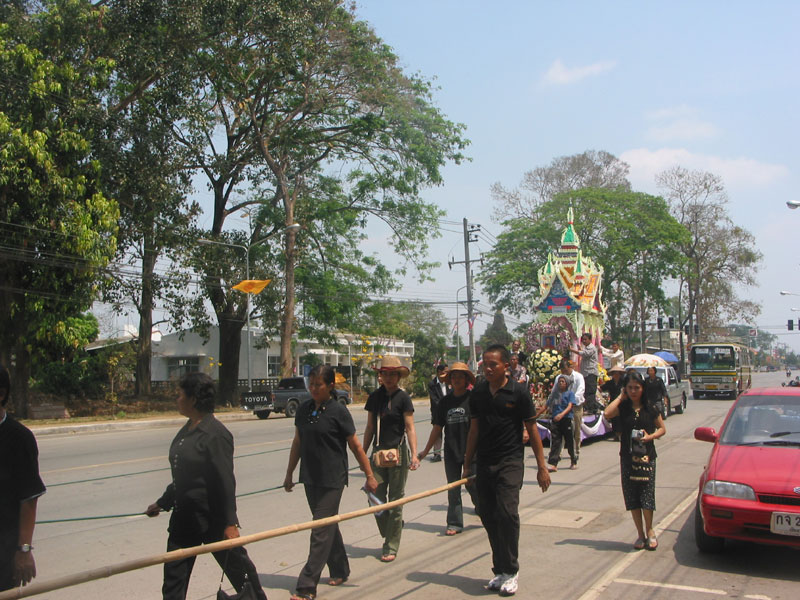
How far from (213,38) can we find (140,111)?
441 cm

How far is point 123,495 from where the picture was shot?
33.0ft

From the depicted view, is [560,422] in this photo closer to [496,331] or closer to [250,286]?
[250,286]

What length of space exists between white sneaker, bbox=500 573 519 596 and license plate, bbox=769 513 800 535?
2.11 m

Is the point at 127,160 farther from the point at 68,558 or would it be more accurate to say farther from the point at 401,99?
the point at 68,558

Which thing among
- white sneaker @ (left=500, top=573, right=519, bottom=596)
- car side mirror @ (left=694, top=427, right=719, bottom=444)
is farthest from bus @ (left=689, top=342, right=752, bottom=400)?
white sneaker @ (left=500, top=573, right=519, bottom=596)

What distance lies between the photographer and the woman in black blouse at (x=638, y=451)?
6.58 metres

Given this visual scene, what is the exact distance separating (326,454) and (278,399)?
76.8 ft

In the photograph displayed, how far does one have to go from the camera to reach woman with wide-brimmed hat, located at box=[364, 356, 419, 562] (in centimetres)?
639

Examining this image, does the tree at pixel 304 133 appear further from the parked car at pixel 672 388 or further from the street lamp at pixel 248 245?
the parked car at pixel 672 388

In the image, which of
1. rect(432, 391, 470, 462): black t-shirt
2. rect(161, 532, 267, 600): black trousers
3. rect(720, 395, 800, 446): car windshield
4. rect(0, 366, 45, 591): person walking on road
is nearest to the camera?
rect(0, 366, 45, 591): person walking on road

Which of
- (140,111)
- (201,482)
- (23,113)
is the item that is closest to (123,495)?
(201,482)

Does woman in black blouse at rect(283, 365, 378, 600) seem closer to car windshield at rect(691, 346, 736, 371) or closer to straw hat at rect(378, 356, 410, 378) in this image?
straw hat at rect(378, 356, 410, 378)

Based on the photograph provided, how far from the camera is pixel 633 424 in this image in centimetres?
685

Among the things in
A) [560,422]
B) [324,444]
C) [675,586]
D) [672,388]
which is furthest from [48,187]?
[675,586]
